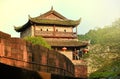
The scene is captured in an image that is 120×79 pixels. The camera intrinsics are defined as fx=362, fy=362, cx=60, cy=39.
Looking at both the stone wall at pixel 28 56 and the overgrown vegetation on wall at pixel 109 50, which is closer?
the stone wall at pixel 28 56

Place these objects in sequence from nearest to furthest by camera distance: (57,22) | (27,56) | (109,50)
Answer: (27,56) → (109,50) → (57,22)

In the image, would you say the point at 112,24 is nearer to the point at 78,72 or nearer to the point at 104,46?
the point at 104,46

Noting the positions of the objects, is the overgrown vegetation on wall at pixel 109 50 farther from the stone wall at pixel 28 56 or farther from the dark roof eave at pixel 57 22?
the dark roof eave at pixel 57 22

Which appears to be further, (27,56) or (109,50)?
(109,50)

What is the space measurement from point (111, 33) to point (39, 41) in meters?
14.8

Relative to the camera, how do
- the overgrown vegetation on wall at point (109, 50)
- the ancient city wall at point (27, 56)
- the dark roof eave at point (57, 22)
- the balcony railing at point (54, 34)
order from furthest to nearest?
1. the dark roof eave at point (57, 22)
2. the balcony railing at point (54, 34)
3. the overgrown vegetation on wall at point (109, 50)
4. the ancient city wall at point (27, 56)

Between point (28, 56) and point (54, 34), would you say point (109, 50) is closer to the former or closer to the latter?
point (28, 56)

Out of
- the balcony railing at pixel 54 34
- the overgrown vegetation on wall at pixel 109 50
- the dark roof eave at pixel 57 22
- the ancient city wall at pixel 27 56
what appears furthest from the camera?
the dark roof eave at pixel 57 22

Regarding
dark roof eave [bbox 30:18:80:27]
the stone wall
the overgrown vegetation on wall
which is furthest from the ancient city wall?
dark roof eave [bbox 30:18:80:27]

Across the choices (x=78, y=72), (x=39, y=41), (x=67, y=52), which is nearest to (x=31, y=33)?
(x=67, y=52)

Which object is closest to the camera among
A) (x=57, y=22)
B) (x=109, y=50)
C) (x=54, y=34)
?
(x=109, y=50)

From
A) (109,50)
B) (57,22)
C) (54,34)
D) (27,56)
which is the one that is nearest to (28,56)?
(27,56)

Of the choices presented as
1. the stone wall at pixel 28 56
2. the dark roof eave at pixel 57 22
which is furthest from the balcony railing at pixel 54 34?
the stone wall at pixel 28 56

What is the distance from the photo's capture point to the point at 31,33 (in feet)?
156
